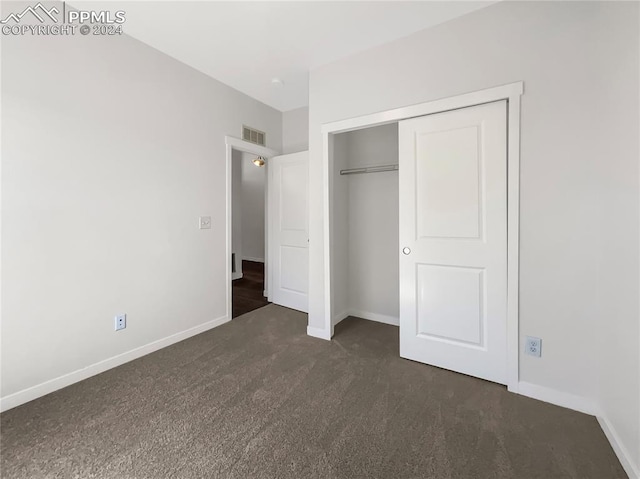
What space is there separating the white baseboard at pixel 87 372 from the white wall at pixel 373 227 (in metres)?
1.89

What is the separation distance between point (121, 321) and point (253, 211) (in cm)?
513

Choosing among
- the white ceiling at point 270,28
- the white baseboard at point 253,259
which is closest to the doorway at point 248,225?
the white baseboard at point 253,259

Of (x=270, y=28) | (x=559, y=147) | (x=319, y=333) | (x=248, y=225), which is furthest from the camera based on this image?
(x=248, y=225)

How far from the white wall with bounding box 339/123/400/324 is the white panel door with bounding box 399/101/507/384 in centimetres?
84

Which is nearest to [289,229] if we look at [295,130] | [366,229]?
[366,229]

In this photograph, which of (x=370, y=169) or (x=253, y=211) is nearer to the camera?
(x=370, y=169)

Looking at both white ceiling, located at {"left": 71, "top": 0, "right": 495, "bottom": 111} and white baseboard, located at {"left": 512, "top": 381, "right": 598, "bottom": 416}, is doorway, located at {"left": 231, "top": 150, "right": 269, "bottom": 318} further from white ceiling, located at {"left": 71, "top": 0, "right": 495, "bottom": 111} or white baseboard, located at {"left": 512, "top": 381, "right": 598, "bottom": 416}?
white baseboard, located at {"left": 512, "top": 381, "right": 598, "bottom": 416}

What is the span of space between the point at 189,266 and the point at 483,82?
3009 mm

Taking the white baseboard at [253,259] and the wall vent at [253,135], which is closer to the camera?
the wall vent at [253,135]

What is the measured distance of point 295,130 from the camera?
153 inches

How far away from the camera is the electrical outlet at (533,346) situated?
182 cm

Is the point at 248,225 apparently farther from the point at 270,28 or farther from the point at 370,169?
the point at 270,28

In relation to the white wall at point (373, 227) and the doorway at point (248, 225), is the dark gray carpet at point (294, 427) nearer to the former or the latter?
the white wall at point (373, 227)

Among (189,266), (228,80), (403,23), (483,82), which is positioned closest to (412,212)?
(483,82)
